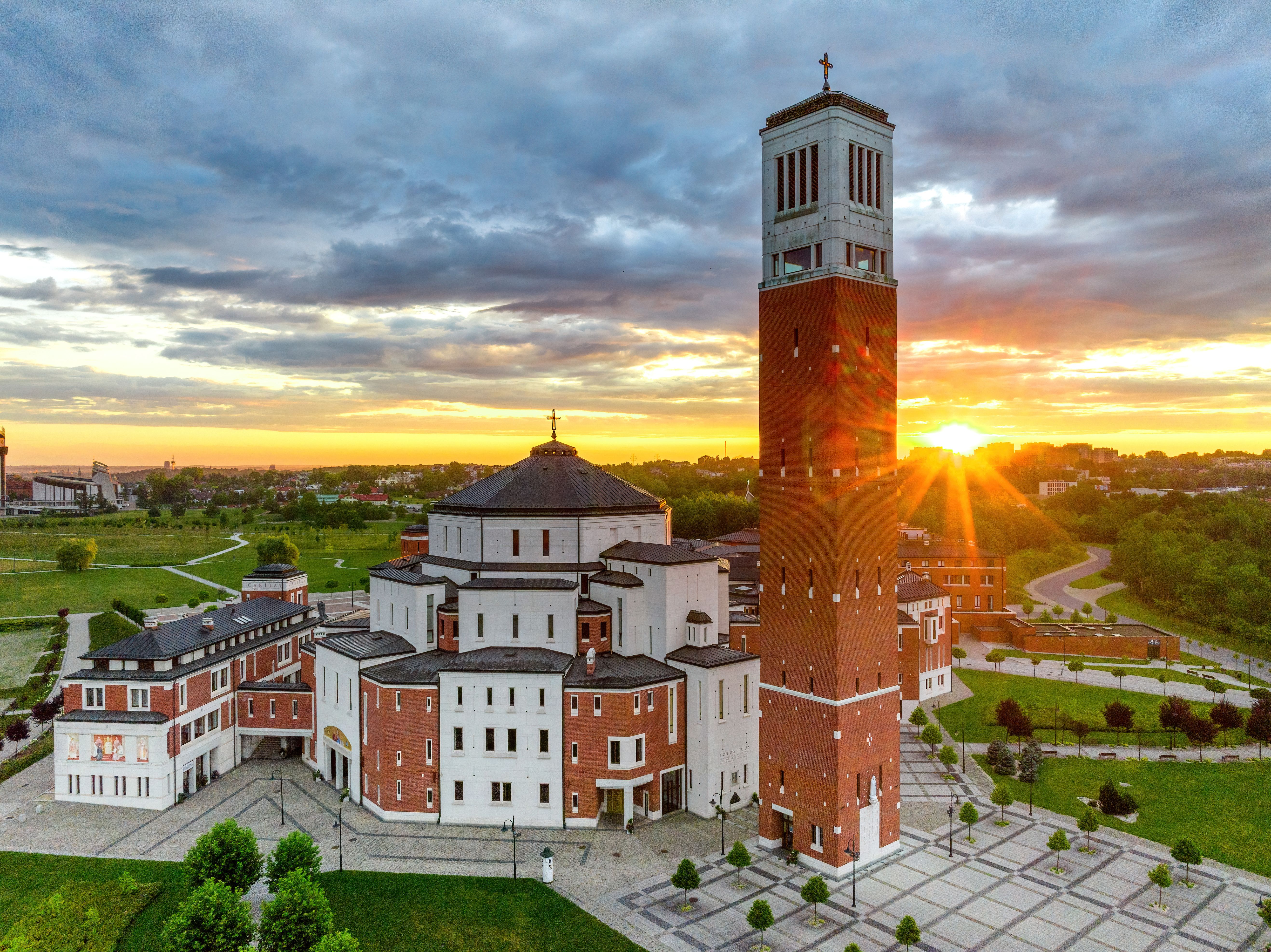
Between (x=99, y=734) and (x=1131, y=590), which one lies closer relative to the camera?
(x=99, y=734)

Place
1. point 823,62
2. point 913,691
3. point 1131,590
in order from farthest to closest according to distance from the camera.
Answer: point 1131,590
point 913,691
point 823,62

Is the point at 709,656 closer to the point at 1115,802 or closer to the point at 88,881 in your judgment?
the point at 1115,802

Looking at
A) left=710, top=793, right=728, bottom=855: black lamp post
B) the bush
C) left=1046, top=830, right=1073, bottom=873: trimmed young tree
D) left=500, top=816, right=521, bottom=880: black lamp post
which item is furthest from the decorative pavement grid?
left=500, top=816, right=521, bottom=880: black lamp post

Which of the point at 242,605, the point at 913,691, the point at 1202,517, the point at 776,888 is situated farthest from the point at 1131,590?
the point at 242,605

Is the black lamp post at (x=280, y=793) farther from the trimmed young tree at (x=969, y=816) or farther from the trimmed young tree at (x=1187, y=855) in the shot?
the trimmed young tree at (x=1187, y=855)

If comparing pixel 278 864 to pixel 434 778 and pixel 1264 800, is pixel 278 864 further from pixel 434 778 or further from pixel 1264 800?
pixel 1264 800

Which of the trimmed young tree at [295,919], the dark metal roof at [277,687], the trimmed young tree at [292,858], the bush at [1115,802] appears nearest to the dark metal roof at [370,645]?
the dark metal roof at [277,687]
